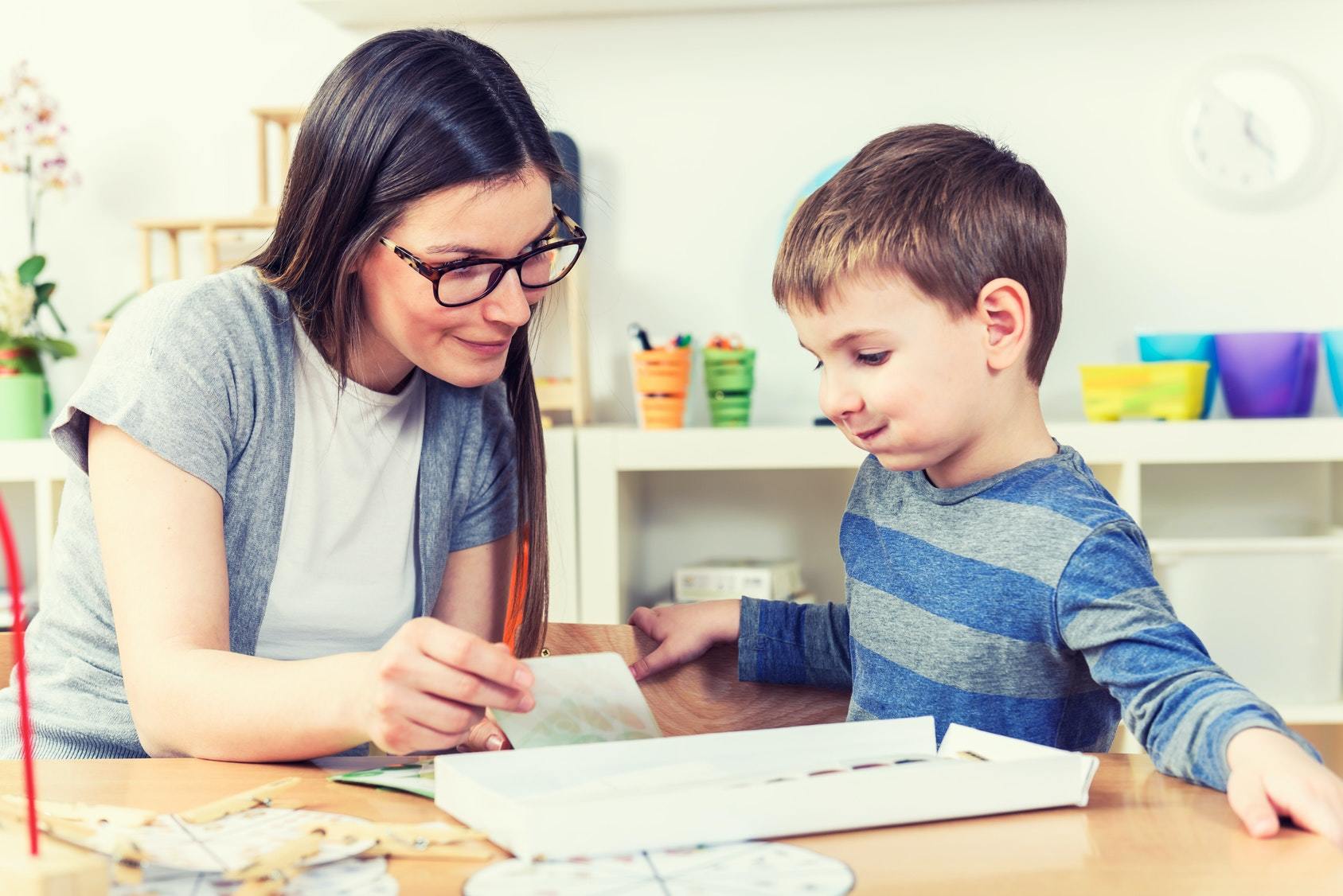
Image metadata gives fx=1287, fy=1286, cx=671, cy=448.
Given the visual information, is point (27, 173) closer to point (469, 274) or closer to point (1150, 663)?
point (469, 274)

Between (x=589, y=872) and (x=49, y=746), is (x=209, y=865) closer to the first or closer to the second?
(x=589, y=872)

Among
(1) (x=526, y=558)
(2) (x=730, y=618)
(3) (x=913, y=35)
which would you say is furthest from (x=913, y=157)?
(3) (x=913, y=35)

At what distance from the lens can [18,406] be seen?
7.75 feet

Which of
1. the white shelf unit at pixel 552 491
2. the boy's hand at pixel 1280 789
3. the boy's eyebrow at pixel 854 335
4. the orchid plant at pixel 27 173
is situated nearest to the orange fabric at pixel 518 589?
the boy's eyebrow at pixel 854 335

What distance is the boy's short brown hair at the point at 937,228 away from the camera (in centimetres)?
95

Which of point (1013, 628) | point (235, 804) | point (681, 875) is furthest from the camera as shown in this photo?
point (1013, 628)

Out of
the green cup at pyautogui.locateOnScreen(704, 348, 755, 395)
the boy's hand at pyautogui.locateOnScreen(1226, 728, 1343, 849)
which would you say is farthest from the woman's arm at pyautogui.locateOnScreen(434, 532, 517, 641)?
the green cup at pyautogui.locateOnScreen(704, 348, 755, 395)

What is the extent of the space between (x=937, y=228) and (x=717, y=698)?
1.33 feet

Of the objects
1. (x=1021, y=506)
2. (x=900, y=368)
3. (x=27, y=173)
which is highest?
(x=27, y=173)

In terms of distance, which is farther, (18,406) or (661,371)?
(18,406)

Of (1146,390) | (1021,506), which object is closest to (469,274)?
(1021,506)

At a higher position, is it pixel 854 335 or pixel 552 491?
pixel 854 335

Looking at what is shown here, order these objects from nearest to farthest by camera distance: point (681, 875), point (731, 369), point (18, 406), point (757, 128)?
1. point (681, 875)
2. point (731, 369)
3. point (18, 406)
4. point (757, 128)

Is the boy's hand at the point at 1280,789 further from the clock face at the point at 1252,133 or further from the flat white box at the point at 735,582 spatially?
the clock face at the point at 1252,133
